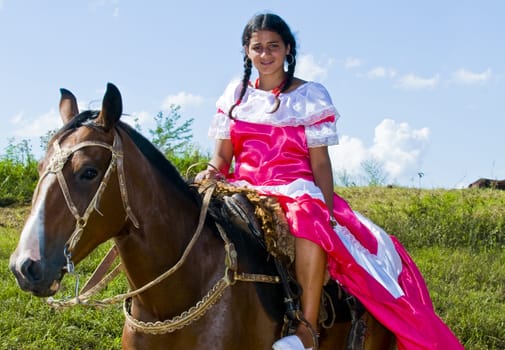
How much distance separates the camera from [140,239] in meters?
3.05

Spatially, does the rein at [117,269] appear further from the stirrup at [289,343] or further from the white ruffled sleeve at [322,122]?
the white ruffled sleeve at [322,122]

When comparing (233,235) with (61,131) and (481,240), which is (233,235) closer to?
(61,131)

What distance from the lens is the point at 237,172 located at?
13.2ft

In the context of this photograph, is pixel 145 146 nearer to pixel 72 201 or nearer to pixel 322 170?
pixel 72 201

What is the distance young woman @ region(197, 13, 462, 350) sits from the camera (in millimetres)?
3518

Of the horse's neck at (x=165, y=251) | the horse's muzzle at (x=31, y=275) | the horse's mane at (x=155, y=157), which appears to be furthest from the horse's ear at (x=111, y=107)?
the horse's muzzle at (x=31, y=275)

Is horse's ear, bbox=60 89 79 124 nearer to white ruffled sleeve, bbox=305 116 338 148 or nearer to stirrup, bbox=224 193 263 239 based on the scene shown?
stirrup, bbox=224 193 263 239

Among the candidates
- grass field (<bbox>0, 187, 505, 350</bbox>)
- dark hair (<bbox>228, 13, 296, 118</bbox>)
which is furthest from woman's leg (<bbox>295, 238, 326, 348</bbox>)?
grass field (<bbox>0, 187, 505, 350</bbox>)

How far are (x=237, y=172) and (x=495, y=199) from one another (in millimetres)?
7123

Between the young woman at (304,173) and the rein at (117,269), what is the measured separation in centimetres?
35

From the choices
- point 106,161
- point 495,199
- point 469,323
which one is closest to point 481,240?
point 495,199

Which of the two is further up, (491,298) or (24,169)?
(24,169)

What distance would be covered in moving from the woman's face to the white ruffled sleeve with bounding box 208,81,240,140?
22 centimetres

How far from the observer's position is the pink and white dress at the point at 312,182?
12.1 feet
